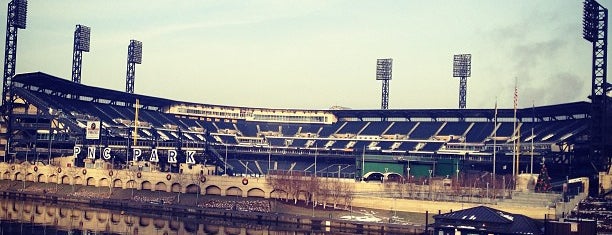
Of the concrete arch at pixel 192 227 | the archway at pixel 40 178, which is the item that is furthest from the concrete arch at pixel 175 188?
the concrete arch at pixel 192 227

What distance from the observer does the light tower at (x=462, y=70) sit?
187 m

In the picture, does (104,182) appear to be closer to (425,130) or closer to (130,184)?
(130,184)

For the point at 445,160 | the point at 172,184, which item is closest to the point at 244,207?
the point at 172,184

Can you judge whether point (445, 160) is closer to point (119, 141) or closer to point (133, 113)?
point (119, 141)

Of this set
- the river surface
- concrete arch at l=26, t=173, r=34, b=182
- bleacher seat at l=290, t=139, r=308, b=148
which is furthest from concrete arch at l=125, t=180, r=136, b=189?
bleacher seat at l=290, t=139, r=308, b=148

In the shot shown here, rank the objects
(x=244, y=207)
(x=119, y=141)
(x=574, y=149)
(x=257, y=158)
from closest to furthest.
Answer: (x=244, y=207) → (x=574, y=149) → (x=119, y=141) → (x=257, y=158)

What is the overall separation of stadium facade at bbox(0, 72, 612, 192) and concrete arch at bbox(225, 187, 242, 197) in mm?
13707

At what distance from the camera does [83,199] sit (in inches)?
5079

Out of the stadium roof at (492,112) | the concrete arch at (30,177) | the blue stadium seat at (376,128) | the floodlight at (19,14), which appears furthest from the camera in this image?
the blue stadium seat at (376,128)

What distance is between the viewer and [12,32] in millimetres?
169000

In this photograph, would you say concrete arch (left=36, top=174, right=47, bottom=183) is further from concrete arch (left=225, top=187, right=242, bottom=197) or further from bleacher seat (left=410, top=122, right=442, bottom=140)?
bleacher seat (left=410, top=122, right=442, bottom=140)

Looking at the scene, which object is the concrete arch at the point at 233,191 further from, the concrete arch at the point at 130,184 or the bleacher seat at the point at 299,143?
the bleacher seat at the point at 299,143

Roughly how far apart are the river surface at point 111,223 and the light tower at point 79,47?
271 ft

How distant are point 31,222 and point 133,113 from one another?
97720 millimetres
